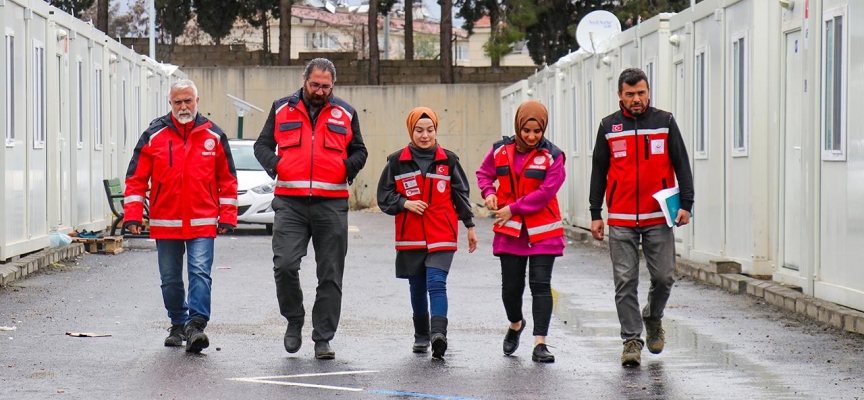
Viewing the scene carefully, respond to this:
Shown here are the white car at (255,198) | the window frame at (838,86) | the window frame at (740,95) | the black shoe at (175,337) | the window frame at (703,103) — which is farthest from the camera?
the white car at (255,198)

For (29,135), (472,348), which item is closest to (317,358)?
(472,348)

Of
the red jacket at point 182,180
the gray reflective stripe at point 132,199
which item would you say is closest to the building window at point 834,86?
the red jacket at point 182,180

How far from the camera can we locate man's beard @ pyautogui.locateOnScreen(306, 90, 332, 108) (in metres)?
8.90

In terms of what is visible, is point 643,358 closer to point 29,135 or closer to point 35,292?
point 35,292

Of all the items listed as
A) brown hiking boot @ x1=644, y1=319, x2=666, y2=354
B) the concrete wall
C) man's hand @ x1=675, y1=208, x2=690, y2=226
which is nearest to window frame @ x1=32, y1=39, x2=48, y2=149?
brown hiking boot @ x1=644, y1=319, x2=666, y2=354

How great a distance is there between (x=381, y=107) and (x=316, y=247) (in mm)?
30955

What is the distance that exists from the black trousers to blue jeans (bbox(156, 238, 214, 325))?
181 centimetres

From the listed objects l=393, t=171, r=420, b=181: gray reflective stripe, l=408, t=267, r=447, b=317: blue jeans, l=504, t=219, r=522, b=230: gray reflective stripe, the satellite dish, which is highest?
the satellite dish

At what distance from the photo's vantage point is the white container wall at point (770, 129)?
10.9 m

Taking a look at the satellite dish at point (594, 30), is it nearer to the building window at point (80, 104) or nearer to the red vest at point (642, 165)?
the building window at point (80, 104)

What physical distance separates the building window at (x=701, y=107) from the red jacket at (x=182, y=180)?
7518 mm

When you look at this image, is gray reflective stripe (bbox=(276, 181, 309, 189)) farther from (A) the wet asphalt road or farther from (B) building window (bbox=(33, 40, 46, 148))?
(B) building window (bbox=(33, 40, 46, 148))

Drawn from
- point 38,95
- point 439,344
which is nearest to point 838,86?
point 439,344

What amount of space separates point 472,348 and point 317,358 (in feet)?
3.51
